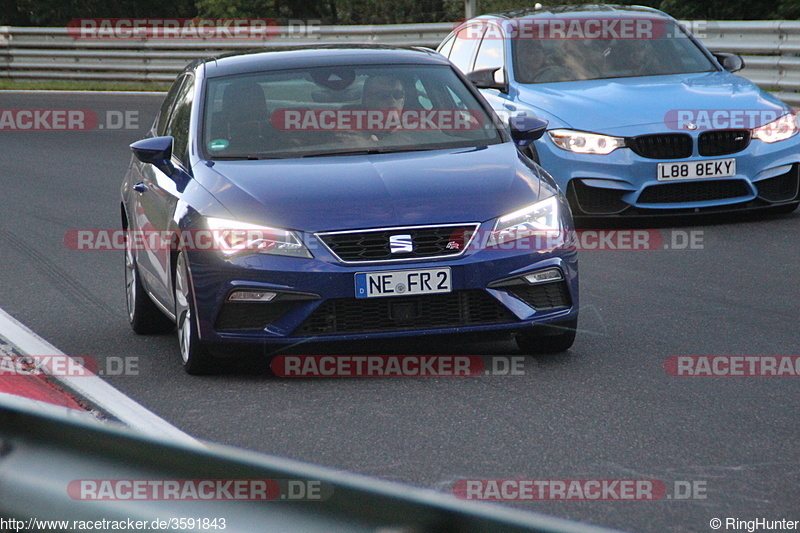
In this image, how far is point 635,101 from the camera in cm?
1032

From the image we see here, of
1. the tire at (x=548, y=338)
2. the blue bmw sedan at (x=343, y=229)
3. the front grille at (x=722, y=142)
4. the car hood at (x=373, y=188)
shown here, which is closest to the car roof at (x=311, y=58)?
the blue bmw sedan at (x=343, y=229)

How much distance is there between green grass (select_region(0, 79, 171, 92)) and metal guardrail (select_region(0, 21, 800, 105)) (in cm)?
14

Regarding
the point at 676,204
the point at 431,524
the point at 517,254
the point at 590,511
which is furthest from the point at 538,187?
the point at 431,524

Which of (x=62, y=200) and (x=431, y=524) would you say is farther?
(x=62, y=200)

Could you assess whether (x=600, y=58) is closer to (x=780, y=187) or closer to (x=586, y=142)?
(x=586, y=142)

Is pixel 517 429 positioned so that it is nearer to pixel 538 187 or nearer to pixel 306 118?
pixel 538 187

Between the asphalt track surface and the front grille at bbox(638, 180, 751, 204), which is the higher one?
the asphalt track surface

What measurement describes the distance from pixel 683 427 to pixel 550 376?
3.35ft

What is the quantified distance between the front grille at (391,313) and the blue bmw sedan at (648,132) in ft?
14.3

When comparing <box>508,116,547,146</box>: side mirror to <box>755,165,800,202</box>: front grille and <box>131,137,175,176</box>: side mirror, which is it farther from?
<box>755,165,800,202</box>: front grille

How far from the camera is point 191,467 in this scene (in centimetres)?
185

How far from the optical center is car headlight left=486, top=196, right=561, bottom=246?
5973 millimetres

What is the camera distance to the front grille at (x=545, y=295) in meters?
6.07

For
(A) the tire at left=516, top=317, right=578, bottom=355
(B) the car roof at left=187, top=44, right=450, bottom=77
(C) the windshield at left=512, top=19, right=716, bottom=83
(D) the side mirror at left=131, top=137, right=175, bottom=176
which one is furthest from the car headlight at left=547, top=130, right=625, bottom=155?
(D) the side mirror at left=131, top=137, right=175, bottom=176
